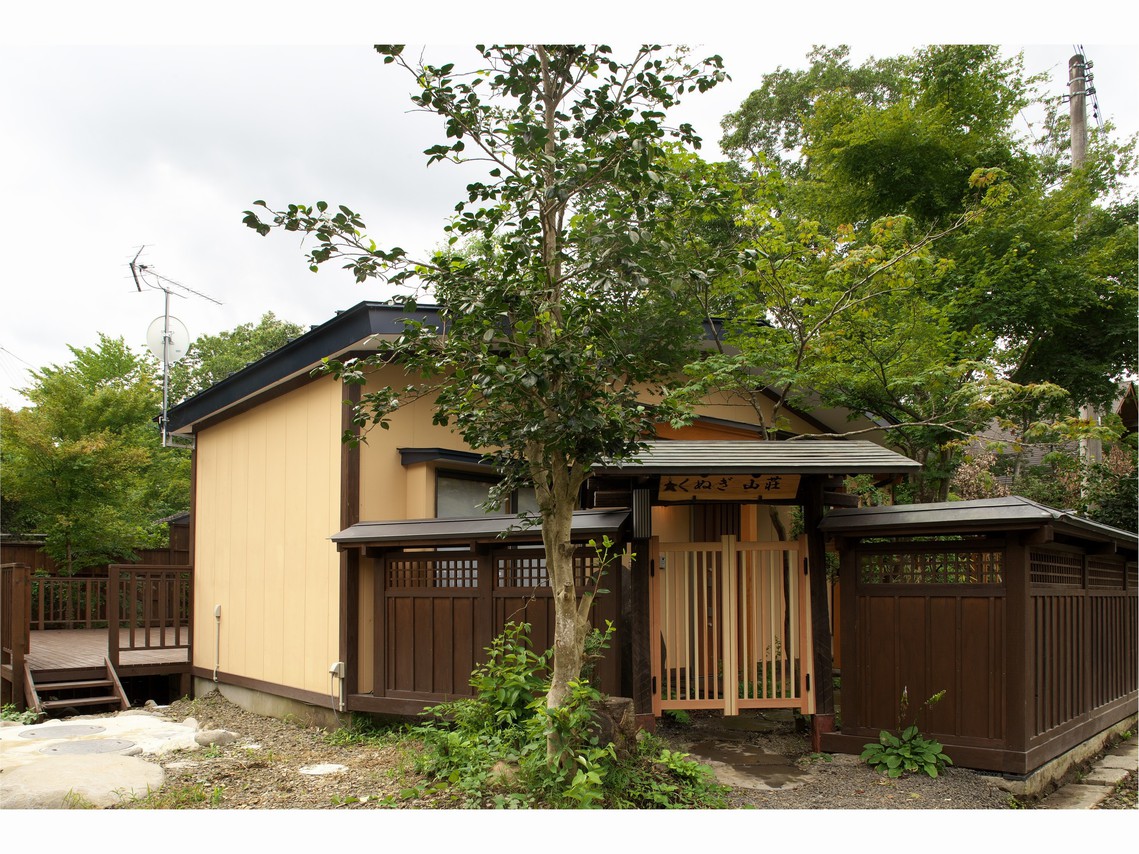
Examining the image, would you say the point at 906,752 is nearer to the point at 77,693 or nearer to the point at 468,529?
the point at 468,529

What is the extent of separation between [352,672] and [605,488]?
264cm

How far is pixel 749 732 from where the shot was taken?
20.2ft

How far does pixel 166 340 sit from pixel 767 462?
8.43m

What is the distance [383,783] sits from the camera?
4.70 meters

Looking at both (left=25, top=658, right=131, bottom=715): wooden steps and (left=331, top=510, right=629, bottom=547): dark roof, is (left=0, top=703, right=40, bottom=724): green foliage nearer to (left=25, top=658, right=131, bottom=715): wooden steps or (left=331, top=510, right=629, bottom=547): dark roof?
(left=25, top=658, right=131, bottom=715): wooden steps

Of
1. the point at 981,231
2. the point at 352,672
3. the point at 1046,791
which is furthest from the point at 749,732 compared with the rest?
the point at 981,231

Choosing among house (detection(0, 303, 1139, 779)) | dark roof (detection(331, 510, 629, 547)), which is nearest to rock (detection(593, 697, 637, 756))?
house (detection(0, 303, 1139, 779))

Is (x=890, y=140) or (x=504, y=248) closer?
(x=504, y=248)

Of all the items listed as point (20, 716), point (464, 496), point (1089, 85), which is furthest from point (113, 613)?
point (1089, 85)

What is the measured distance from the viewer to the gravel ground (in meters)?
4.47

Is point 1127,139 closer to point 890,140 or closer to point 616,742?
point 890,140

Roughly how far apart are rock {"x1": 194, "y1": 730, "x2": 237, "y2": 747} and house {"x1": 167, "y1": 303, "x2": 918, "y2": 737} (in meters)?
0.74

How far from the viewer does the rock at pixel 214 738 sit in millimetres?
6141

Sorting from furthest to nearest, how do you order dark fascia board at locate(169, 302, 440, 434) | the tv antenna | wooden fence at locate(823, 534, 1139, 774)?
the tv antenna, dark fascia board at locate(169, 302, 440, 434), wooden fence at locate(823, 534, 1139, 774)
